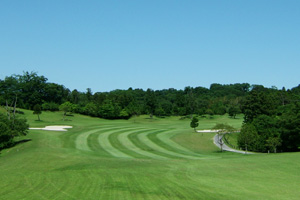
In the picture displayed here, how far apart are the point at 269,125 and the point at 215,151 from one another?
671 inches

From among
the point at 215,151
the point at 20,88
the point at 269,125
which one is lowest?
the point at 215,151

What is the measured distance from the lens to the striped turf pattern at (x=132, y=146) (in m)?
42.6

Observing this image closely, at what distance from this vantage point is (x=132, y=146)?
50.1 metres

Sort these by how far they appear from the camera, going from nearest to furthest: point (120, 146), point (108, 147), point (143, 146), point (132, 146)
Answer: point (108, 147) → point (120, 146) → point (132, 146) → point (143, 146)

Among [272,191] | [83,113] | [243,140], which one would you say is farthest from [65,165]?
[83,113]

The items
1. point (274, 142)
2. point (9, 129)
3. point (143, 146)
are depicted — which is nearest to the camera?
point (9, 129)

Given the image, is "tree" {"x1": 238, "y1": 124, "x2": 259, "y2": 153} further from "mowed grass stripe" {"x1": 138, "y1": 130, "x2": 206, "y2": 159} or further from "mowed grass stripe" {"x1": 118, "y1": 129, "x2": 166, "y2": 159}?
"mowed grass stripe" {"x1": 118, "y1": 129, "x2": 166, "y2": 159}

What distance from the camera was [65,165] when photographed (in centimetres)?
2780

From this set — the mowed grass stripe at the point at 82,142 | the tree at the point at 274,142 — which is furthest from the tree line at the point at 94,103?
the tree at the point at 274,142

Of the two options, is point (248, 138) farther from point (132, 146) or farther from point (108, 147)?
point (108, 147)

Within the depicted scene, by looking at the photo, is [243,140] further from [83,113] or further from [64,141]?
[83,113]

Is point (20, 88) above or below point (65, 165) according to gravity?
above

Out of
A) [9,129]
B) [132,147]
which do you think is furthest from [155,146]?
[9,129]

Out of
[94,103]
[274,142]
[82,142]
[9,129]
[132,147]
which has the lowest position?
[132,147]
